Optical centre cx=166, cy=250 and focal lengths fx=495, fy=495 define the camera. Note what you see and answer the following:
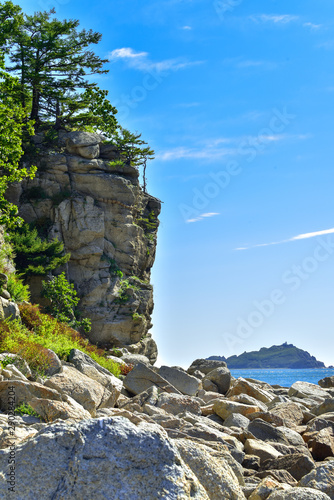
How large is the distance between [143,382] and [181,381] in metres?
2.40

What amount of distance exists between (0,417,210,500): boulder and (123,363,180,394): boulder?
11373mm

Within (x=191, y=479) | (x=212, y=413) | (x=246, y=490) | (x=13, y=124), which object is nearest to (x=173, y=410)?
(x=212, y=413)

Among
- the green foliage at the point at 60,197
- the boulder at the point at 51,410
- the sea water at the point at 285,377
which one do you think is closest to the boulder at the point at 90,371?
the boulder at the point at 51,410

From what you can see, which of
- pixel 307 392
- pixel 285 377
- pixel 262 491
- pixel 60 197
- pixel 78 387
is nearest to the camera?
pixel 262 491

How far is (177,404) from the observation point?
44.5ft

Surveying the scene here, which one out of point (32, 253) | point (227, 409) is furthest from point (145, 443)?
point (32, 253)

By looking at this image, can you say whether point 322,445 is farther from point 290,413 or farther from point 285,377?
point 285,377

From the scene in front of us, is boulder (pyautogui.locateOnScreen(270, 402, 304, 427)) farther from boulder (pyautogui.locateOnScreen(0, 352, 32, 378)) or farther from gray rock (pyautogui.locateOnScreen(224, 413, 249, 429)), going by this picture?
boulder (pyautogui.locateOnScreen(0, 352, 32, 378))

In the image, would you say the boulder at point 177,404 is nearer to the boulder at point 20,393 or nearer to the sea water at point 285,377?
the boulder at point 20,393

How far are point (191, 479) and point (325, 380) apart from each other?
95.1 feet

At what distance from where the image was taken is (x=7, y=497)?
3.88m

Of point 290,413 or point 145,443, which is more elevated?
point 290,413

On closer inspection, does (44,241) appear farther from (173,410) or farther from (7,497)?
(7,497)

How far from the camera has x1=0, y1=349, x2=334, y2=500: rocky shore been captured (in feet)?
13.1
